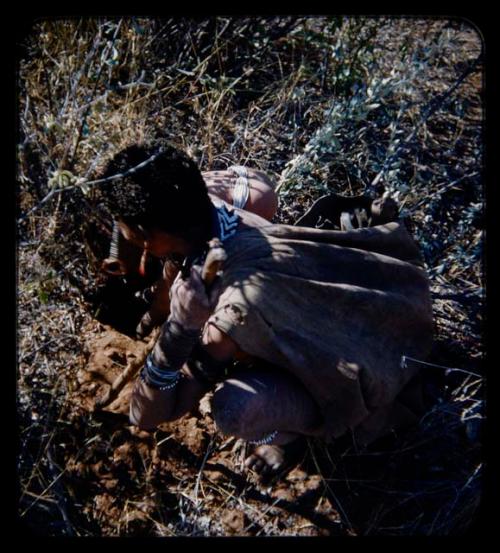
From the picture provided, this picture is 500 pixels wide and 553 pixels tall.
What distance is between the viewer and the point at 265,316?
177 centimetres

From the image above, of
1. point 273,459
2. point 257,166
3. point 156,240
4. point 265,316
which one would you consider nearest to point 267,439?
point 273,459

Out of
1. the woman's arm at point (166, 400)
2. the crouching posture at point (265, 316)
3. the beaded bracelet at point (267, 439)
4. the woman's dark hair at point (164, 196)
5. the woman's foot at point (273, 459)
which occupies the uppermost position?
the woman's dark hair at point (164, 196)

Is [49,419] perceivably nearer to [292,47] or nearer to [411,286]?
[411,286]

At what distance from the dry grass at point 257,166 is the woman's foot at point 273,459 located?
0.07m

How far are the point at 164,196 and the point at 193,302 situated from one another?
13.0 inches

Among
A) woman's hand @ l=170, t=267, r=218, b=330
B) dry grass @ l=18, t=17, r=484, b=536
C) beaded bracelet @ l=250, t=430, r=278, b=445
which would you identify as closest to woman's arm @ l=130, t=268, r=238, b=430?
woman's hand @ l=170, t=267, r=218, b=330

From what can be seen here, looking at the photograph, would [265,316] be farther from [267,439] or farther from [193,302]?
[267,439]

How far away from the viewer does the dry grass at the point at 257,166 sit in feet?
7.05

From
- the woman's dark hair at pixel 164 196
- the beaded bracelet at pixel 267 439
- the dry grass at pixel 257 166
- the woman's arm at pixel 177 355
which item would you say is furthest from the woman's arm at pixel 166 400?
the woman's dark hair at pixel 164 196

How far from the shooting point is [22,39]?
2.55 meters

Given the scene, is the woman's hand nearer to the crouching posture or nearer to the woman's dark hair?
the crouching posture

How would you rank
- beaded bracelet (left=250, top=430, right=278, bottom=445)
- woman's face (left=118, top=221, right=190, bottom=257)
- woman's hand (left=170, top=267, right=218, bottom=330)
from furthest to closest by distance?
1. beaded bracelet (left=250, top=430, right=278, bottom=445)
2. woman's face (left=118, top=221, right=190, bottom=257)
3. woman's hand (left=170, top=267, right=218, bottom=330)

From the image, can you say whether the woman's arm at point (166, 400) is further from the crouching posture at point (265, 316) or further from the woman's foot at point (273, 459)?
the woman's foot at point (273, 459)

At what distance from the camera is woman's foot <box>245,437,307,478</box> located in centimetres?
224
